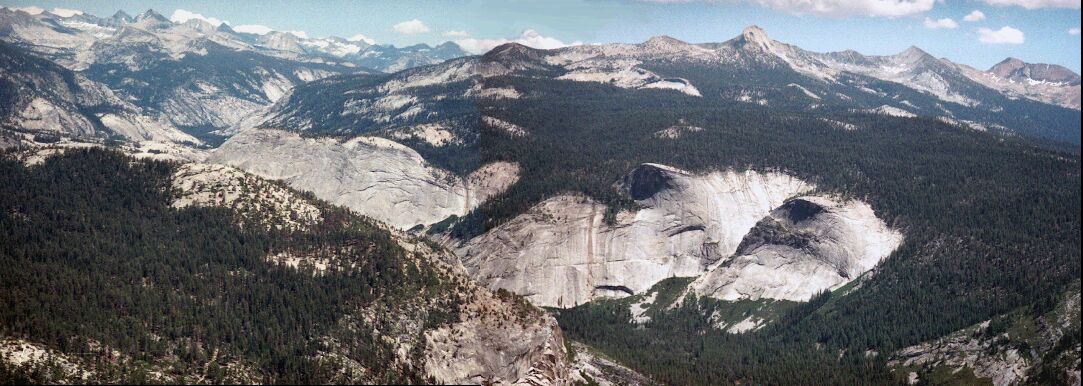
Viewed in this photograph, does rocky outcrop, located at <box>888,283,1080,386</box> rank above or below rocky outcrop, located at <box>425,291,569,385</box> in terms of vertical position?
below

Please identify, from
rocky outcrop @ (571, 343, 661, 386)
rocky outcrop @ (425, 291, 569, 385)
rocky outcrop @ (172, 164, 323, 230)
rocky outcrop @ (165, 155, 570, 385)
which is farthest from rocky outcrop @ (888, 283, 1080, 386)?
rocky outcrop @ (172, 164, 323, 230)

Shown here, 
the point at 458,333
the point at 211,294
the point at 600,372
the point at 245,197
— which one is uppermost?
the point at 245,197

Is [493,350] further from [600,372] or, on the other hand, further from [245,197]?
[245,197]

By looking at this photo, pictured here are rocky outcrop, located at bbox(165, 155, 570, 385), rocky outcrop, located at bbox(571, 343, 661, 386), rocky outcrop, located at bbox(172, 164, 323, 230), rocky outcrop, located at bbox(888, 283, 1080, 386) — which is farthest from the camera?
rocky outcrop, located at bbox(172, 164, 323, 230)

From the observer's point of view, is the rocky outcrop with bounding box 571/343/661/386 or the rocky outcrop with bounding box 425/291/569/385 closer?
the rocky outcrop with bounding box 425/291/569/385

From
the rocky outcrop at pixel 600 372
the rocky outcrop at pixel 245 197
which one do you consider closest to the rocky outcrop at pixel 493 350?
the rocky outcrop at pixel 600 372

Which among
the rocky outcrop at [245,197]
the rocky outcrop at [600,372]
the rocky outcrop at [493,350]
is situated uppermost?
the rocky outcrop at [245,197]

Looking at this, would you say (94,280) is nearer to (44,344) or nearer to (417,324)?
(44,344)

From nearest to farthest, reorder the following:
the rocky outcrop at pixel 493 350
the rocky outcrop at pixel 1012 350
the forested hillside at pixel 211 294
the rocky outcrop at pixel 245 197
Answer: the forested hillside at pixel 211 294 < the rocky outcrop at pixel 493 350 < the rocky outcrop at pixel 1012 350 < the rocky outcrop at pixel 245 197

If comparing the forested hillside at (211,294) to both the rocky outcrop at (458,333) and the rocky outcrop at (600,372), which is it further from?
the rocky outcrop at (600,372)

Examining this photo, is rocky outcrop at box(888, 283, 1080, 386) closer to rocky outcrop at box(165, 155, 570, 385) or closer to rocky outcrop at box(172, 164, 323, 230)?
rocky outcrop at box(165, 155, 570, 385)

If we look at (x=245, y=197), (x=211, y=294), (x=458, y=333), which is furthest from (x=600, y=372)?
(x=245, y=197)

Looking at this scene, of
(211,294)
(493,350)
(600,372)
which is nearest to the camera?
(493,350)
